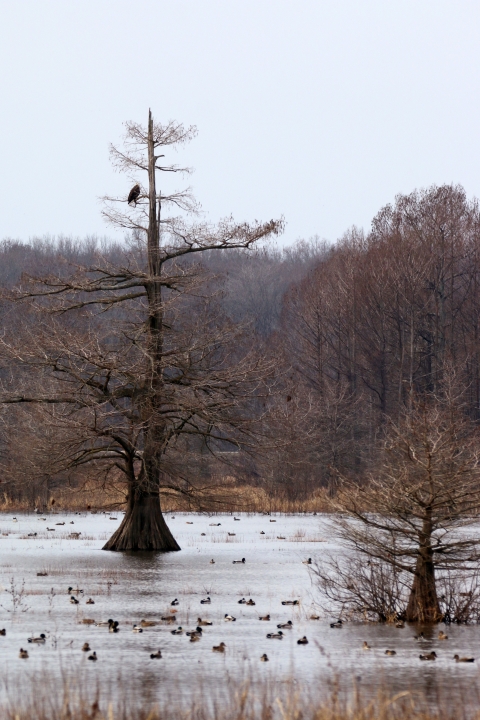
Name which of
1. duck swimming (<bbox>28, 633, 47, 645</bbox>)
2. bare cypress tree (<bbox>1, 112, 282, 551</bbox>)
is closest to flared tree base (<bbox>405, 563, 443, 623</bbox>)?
duck swimming (<bbox>28, 633, 47, 645</bbox>)

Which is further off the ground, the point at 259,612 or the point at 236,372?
the point at 236,372

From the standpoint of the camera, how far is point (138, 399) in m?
30.0

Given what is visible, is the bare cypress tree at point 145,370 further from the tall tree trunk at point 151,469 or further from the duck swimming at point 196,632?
the duck swimming at point 196,632

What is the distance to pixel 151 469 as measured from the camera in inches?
1188

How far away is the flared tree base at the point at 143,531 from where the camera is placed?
3034cm

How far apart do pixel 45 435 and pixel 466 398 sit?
3380cm

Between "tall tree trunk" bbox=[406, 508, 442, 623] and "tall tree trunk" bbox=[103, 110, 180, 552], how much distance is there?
13.1 m

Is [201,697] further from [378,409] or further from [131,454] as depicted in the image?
[378,409]

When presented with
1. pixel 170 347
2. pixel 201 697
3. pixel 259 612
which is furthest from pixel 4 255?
pixel 201 697

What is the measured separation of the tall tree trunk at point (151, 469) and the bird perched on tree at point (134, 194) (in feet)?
4.81

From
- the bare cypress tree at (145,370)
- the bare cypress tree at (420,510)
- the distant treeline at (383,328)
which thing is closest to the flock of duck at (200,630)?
the bare cypress tree at (420,510)

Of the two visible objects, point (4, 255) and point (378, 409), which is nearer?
point (378, 409)

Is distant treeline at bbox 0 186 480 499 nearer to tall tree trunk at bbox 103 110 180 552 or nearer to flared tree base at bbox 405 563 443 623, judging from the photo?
tall tree trunk at bbox 103 110 180 552

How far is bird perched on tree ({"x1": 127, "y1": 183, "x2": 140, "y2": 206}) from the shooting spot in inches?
1244
